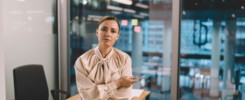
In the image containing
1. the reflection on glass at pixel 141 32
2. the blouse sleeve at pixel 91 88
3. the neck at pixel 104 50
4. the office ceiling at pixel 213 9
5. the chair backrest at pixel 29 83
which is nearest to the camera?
the blouse sleeve at pixel 91 88

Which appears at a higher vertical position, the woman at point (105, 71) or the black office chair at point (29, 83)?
the woman at point (105, 71)

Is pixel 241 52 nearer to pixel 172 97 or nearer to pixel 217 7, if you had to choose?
pixel 217 7

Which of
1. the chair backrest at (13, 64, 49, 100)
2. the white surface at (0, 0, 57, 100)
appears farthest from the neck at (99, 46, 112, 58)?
the white surface at (0, 0, 57, 100)

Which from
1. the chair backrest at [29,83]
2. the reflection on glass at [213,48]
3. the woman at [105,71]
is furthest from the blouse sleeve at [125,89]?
the reflection on glass at [213,48]

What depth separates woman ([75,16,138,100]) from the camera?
1.82m

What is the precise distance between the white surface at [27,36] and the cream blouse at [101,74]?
3.98ft

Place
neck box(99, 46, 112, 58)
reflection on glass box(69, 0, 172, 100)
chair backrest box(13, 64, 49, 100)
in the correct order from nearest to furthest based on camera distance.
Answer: neck box(99, 46, 112, 58) → chair backrest box(13, 64, 49, 100) → reflection on glass box(69, 0, 172, 100)

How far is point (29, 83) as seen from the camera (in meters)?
2.67

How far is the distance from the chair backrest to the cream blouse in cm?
93

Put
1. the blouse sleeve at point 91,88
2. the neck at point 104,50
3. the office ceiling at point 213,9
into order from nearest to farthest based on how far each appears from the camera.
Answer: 1. the blouse sleeve at point 91,88
2. the neck at point 104,50
3. the office ceiling at point 213,9

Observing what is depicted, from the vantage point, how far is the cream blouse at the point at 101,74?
1817mm

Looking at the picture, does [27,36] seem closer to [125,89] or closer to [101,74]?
[101,74]

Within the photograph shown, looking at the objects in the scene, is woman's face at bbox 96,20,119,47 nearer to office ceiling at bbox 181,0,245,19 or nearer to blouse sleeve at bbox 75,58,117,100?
blouse sleeve at bbox 75,58,117,100

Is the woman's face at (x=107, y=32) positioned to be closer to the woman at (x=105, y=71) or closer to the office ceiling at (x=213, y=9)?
the woman at (x=105, y=71)
